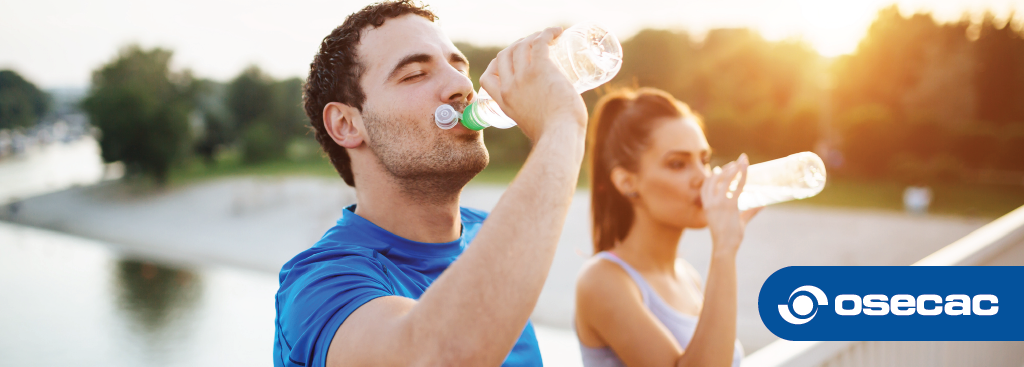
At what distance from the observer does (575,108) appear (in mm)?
1161

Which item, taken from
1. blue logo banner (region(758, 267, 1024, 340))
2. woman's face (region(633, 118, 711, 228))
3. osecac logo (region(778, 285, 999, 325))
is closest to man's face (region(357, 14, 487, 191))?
woman's face (region(633, 118, 711, 228))

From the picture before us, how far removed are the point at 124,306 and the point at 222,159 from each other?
33.5m

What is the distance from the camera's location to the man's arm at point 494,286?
98 centimetres

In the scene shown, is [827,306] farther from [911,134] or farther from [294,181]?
[294,181]

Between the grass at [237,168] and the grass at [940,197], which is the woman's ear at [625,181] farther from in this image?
the grass at [237,168]

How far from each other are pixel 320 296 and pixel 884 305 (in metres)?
2.52

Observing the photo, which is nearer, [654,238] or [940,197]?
[654,238]

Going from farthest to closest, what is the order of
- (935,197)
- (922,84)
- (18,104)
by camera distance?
1. (18,104)
2. (922,84)
3. (935,197)

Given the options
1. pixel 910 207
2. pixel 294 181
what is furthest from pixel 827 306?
pixel 294 181

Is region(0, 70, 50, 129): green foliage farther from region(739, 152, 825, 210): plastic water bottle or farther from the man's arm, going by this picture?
the man's arm

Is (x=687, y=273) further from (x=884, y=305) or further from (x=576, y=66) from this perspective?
(x=576, y=66)

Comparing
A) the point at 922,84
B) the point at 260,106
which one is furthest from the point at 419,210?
the point at 260,106

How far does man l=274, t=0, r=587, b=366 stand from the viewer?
100 cm

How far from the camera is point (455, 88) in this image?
149cm
